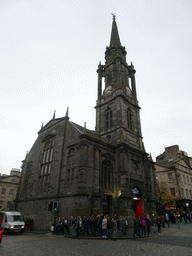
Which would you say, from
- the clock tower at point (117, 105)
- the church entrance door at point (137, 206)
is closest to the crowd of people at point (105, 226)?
the church entrance door at point (137, 206)

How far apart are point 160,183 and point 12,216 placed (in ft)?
118

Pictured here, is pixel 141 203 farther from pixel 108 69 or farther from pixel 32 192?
pixel 108 69

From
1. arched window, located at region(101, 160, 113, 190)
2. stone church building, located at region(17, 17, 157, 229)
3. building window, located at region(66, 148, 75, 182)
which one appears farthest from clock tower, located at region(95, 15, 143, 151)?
building window, located at region(66, 148, 75, 182)

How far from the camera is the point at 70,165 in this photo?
22.6 meters

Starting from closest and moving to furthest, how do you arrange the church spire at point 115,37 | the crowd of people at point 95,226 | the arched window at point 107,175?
the crowd of people at point 95,226, the arched window at point 107,175, the church spire at point 115,37

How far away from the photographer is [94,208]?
1912 cm

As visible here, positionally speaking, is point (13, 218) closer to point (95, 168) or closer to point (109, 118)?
point (95, 168)

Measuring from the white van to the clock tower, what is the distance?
615 inches

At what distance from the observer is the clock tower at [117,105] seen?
2869cm

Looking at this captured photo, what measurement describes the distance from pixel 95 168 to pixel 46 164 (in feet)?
28.2

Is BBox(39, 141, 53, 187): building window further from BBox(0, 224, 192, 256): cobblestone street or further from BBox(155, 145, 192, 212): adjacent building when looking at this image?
BBox(155, 145, 192, 212): adjacent building

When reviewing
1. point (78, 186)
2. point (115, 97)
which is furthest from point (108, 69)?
point (78, 186)

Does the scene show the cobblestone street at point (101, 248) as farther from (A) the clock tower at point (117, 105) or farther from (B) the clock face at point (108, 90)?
(B) the clock face at point (108, 90)

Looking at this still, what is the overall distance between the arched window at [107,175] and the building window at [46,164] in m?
7.73
